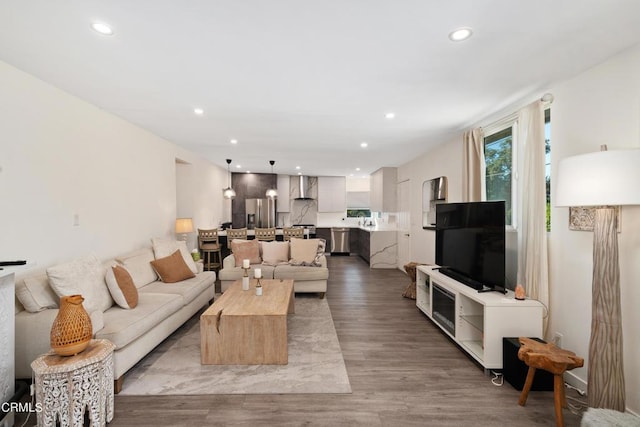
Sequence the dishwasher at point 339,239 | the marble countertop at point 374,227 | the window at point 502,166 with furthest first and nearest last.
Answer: the dishwasher at point 339,239 → the marble countertop at point 374,227 → the window at point 502,166

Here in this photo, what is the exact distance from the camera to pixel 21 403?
218cm

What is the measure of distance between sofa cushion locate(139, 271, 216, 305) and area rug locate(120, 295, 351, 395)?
1.52 feet

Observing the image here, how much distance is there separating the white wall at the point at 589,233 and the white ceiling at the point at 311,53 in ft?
0.57

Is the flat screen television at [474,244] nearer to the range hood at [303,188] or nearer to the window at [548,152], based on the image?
the window at [548,152]

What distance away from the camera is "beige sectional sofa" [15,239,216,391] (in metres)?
2.29

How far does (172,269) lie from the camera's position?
12.7 feet

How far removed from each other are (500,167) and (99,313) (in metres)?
4.31

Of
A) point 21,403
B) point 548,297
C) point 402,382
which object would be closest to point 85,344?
point 21,403

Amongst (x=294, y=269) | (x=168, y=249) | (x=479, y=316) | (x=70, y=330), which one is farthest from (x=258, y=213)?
(x=70, y=330)

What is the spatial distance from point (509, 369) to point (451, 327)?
0.74m

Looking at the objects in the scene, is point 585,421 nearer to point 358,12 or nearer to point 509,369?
point 509,369

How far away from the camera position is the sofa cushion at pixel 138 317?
2340 mm

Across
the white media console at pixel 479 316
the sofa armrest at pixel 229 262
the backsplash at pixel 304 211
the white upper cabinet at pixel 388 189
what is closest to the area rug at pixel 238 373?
the white media console at pixel 479 316

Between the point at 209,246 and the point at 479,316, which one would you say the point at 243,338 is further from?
the point at 209,246
